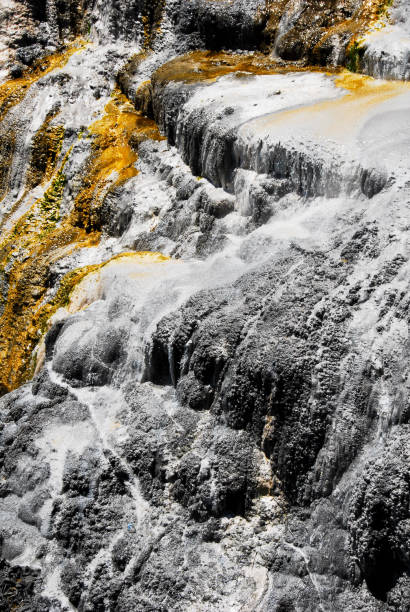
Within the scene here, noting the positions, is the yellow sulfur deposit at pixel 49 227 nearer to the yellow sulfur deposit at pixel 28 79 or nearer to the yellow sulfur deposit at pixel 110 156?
the yellow sulfur deposit at pixel 110 156

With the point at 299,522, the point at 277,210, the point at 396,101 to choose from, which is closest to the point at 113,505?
the point at 299,522

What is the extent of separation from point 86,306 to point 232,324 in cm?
445

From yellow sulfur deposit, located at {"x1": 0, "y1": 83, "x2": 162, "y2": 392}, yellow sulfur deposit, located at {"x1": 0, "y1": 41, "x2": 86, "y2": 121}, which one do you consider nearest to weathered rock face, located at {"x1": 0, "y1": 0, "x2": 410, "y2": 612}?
yellow sulfur deposit, located at {"x1": 0, "y1": 83, "x2": 162, "y2": 392}

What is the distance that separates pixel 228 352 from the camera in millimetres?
9602

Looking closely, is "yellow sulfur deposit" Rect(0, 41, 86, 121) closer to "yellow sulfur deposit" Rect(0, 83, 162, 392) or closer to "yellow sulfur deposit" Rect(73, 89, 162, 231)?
"yellow sulfur deposit" Rect(0, 83, 162, 392)

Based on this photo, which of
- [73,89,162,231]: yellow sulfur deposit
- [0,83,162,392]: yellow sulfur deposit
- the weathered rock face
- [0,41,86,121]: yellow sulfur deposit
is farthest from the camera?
[0,41,86,121]: yellow sulfur deposit

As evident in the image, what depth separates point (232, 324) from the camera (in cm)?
976

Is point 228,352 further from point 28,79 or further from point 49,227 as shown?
point 28,79

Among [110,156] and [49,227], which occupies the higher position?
[110,156]

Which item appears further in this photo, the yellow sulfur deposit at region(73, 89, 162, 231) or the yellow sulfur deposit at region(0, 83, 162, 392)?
the yellow sulfur deposit at region(73, 89, 162, 231)

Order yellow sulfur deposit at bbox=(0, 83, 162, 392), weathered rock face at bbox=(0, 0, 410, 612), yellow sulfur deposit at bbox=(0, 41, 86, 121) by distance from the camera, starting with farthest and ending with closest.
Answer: yellow sulfur deposit at bbox=(0, 41, 86, 121) → yellow sulfur deposit at bbox=(0, 83, 162, 392) → weathered rock face at bbox=(0, 0, 410, 612)

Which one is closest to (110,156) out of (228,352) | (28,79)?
(28,79)

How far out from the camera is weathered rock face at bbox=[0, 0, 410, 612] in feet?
26.1

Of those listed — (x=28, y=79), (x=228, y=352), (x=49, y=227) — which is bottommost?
(x=49, y=227)
